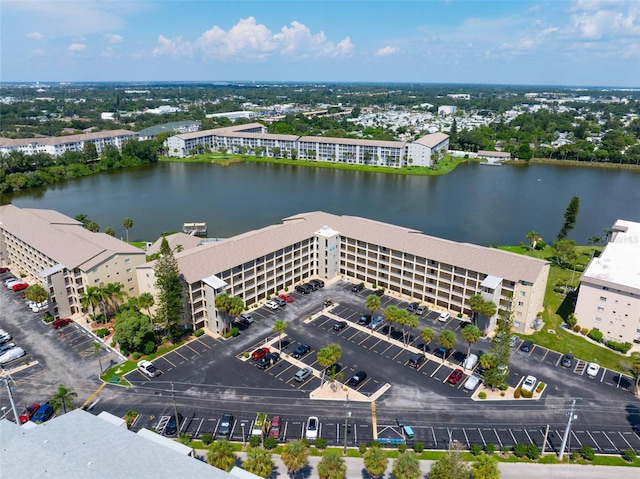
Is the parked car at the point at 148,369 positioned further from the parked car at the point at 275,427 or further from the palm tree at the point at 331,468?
the palm tree at the point at 331,468

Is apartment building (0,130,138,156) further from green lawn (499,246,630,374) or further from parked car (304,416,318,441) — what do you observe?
green lawn (499,246,630,374)

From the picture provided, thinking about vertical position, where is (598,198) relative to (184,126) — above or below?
below

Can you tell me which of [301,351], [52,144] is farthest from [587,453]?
[52,144]

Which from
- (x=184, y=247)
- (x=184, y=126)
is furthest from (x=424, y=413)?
(x=184, y=126)

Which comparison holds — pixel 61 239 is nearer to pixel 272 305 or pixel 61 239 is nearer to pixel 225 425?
pixel 272 305

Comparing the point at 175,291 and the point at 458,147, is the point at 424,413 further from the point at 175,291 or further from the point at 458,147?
the point at 458,147
